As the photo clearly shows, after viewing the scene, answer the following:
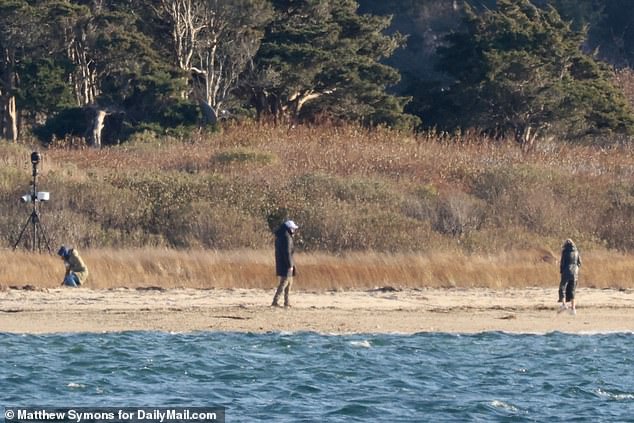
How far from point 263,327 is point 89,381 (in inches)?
131

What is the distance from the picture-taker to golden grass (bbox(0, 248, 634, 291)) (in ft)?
80.3

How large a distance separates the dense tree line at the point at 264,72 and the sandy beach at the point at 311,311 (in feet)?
62.0

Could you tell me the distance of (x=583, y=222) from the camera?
32562 mm

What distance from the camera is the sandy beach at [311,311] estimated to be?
68.4ft

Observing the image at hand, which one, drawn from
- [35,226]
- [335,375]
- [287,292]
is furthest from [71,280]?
[335,375]

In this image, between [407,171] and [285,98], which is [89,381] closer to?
[407,171]

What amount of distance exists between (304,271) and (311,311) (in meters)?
3.23

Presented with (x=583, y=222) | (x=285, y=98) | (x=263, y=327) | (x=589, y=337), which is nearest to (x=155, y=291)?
(x=263, y=327)

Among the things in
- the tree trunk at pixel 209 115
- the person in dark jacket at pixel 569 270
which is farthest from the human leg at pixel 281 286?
the tree trunk at pixel 209 115

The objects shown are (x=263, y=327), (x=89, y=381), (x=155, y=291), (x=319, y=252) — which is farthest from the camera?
(x=319, y=252)

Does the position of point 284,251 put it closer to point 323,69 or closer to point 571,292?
point 571,292

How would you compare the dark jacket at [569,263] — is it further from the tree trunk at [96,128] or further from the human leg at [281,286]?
the tree trunk at [96,128]

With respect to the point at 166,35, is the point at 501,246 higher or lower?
lower

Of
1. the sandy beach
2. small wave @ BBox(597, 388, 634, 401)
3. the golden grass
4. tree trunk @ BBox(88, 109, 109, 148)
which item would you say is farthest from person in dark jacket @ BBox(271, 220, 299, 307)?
tree trunk @ BBox(88, 109, 109, 148)
